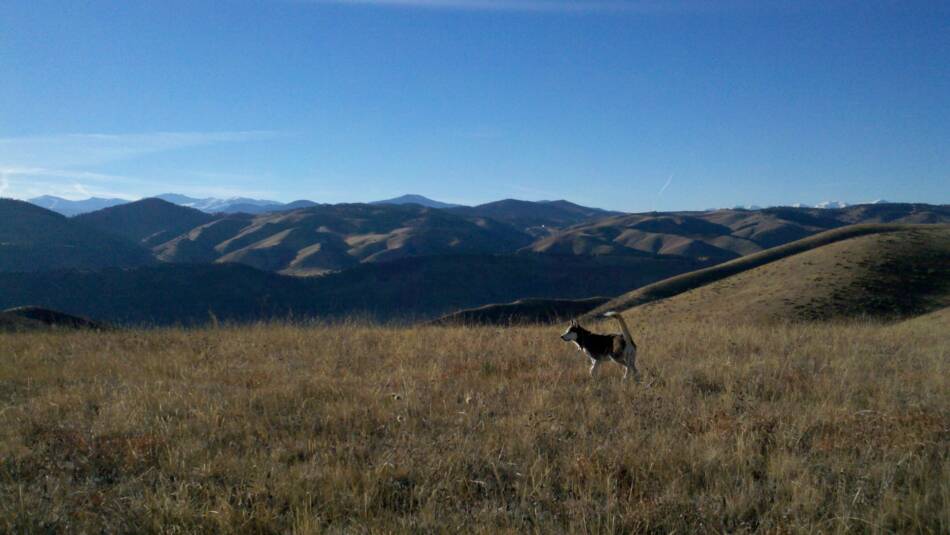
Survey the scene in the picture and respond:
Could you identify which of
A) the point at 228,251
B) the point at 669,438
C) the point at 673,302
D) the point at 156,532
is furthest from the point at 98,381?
the point at 228,251

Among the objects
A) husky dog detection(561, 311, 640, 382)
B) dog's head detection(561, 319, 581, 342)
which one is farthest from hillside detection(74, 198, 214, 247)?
husky dog detection(561, 311, 640, 382)

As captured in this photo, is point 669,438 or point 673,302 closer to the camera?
point 669,438

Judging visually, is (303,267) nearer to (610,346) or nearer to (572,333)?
(572,333)

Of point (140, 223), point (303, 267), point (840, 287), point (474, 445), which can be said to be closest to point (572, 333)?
point (474, 445)

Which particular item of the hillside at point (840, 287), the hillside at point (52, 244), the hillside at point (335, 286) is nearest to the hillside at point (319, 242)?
the hillside at point (52, 244)

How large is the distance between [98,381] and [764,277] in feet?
116

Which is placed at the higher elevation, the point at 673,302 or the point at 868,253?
the point at 868,253

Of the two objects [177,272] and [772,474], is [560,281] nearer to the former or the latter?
[177,272]

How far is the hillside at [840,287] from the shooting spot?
82.7ft

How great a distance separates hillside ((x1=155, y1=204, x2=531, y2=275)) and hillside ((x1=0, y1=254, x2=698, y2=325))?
2607cm

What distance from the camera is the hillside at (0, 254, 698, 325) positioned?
7112 cm

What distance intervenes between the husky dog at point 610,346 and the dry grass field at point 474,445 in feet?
1.04

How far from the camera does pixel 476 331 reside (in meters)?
12.1

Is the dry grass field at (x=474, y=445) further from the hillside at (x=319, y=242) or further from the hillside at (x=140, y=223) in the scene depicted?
the hillside at (x=140, y=223)
